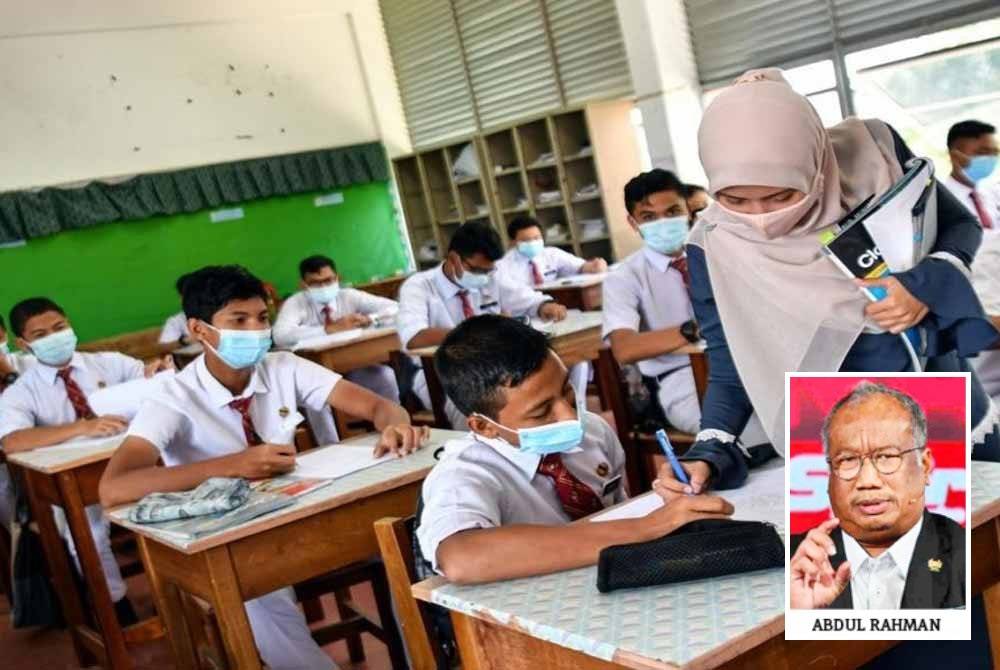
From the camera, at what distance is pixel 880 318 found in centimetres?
130

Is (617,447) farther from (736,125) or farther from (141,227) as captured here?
(141,227)

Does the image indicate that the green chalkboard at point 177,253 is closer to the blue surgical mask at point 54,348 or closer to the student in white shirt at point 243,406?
the blue surgical mask at point 54,348

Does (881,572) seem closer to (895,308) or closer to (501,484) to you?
(895,308)

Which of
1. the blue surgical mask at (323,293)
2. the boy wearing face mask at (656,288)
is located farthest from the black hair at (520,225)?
the boy wearing face mask at (656,288)

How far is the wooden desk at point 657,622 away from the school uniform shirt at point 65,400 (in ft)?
8.39

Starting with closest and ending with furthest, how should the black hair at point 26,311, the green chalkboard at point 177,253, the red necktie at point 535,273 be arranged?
the black hair at point 26,311 < the red necktie at point 535,273 < the green chalkboard at point 177,253

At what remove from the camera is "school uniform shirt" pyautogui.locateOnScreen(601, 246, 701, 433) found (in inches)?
138

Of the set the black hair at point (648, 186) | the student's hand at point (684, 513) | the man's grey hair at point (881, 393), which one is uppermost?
the black hair at point (648, 186)

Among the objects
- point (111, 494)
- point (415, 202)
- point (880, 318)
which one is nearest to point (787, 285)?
point (880, 318)

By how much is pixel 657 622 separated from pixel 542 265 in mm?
5880

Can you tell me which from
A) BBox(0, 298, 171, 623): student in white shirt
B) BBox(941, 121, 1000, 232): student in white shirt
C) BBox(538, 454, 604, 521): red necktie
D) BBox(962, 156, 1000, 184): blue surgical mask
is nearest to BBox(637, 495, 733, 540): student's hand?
BBox(538, 454, 604, 521): red necktie

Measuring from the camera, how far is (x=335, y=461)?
2.65 metres

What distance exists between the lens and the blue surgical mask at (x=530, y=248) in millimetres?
6895

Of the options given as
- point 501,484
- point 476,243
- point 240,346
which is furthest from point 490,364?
point 476,243
